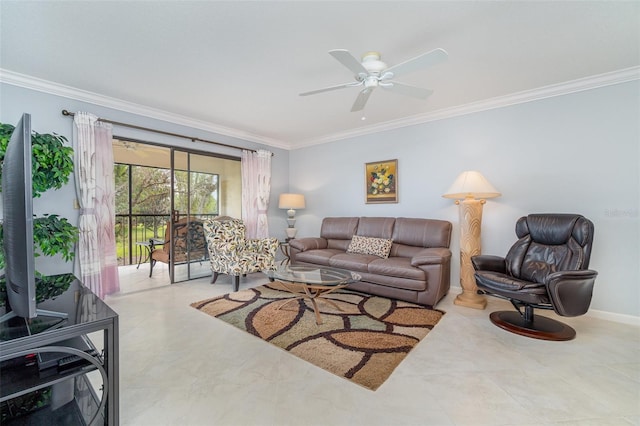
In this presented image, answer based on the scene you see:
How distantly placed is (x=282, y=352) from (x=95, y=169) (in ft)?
9.97

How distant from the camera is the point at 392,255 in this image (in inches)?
157

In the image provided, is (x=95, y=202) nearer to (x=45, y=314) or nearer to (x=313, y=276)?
(x=45, y=314)

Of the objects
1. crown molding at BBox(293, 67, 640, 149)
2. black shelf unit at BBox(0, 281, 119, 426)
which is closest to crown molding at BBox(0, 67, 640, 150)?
crown molding at BBox(293, 67, 640, 149)

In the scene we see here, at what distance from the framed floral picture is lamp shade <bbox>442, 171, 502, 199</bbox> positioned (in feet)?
3.82

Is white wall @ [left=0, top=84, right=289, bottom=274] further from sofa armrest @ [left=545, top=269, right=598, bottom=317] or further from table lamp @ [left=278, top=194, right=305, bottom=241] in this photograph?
sofa armrest @ [left=545, top=269, right=598, bottom=317]

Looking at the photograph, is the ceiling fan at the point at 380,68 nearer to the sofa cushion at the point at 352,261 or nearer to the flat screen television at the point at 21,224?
the flat screen television at the point at 21,224

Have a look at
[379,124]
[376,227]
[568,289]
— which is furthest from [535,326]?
[379,124]

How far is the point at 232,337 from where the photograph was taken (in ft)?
7.84

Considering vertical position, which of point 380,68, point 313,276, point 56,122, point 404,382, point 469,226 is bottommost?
point 404,382

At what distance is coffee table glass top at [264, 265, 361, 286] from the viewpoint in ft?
8.95

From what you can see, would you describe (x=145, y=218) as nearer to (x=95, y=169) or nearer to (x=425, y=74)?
(x=95, y=169)

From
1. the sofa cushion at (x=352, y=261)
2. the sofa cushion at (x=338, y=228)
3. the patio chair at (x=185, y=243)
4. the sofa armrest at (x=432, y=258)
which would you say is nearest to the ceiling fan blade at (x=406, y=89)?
the sofa armrest at (x=432, y=258)

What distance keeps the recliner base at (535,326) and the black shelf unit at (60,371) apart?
294 cm

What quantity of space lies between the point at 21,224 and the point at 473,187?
3.49 meters
